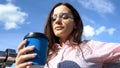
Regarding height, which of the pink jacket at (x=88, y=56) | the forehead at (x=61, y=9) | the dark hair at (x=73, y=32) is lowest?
the pink jacket at (x=88, y=56)

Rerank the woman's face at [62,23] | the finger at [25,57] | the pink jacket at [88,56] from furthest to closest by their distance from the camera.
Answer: the woman's face at [62,23]
the pink jacket at [88,56]
the finger at [25,57]

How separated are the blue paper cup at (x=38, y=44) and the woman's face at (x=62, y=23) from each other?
2.84 feet

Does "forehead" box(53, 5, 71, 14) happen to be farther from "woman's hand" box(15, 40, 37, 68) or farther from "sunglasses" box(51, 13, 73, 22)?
"woman's hand" box(15, 40, 37, 68)

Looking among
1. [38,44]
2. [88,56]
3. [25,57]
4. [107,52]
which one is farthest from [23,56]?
[107,52]

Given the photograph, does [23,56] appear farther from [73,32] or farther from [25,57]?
[73,32]

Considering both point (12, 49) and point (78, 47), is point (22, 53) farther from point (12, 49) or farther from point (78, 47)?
point (78, 47)

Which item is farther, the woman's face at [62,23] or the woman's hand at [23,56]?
the woman's face at [62,23]

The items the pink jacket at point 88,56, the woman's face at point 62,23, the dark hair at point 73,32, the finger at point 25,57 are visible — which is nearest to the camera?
the finger at point 25,57

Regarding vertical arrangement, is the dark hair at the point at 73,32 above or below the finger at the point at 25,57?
above

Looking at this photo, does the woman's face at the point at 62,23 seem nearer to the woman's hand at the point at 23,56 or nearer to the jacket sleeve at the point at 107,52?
the jacket sleeve at the point at 107,52

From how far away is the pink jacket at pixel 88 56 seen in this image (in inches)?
118

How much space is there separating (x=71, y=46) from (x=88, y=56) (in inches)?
9.1

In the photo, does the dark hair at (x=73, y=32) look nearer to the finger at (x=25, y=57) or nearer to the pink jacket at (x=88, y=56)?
the pink jacket at (x=88, y=56)

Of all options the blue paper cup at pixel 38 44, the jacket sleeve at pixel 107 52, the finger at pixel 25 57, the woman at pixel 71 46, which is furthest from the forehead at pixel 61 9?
the finger at pixel 25 57
